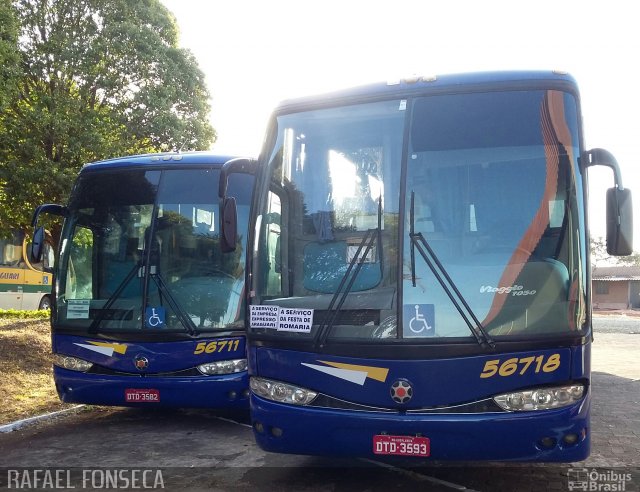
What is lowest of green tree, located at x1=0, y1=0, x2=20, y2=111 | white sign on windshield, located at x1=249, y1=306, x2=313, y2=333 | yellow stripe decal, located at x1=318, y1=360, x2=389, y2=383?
yellow stripe decal, located at x1=318, y1=360, x2=389, y2=383

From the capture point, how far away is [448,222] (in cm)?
512

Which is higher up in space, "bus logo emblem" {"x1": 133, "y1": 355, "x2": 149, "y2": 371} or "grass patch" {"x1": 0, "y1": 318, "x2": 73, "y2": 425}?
"bus logo emblem" {"x1": 133, "y1": 355, "x2": 149, "y2": 371}

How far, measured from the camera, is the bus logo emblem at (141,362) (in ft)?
24.2

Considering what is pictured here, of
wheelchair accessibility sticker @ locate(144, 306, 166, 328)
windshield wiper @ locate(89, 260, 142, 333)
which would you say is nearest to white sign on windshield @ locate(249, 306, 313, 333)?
wheelchair accessibility sticker @ locate(144, 306, 166, 328)

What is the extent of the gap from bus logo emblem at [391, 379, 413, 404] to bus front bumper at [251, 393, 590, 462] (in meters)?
0.11

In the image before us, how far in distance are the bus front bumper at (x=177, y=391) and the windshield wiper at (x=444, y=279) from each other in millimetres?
3027

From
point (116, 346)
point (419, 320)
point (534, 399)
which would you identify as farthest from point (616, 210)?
point (116, 346)

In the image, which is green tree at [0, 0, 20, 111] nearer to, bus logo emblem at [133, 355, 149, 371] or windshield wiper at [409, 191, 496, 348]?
bus logo emblem at [133, 355, 149, 371]

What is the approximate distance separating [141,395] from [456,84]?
4.44m

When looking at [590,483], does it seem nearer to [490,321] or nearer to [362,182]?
[490,321]

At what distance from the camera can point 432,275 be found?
5.00m

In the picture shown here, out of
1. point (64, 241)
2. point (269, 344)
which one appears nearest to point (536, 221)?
point (269, 344)

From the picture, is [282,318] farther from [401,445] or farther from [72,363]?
[72,363]

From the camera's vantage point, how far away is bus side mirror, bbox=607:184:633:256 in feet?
16.6
